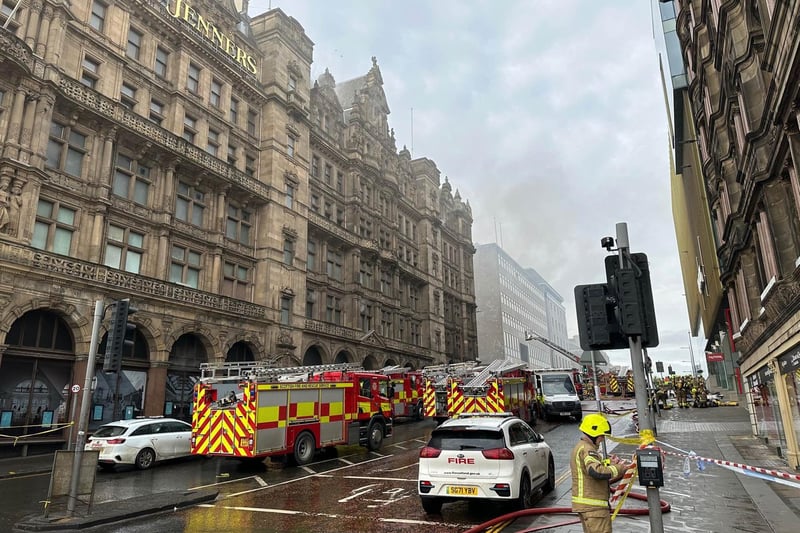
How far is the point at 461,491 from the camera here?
931cm

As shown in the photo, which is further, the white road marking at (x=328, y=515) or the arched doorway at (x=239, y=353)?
the arched doorway at (x=239, y=353)

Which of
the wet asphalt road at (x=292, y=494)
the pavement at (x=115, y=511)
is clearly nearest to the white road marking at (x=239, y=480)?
the wet asphalt road at (x=292, y=494)

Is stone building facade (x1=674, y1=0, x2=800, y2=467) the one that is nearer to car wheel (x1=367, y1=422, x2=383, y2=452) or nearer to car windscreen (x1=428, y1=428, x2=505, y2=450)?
car windscreen (x1=428, y1=428, x2=505, y2=450)

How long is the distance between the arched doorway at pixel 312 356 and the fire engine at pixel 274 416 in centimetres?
1680

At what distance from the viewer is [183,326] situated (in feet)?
86.4

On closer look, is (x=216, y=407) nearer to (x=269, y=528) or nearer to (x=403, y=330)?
(x=269, y=528)

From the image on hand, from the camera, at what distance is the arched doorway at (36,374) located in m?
20.1

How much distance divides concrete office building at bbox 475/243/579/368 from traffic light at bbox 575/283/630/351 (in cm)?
8447

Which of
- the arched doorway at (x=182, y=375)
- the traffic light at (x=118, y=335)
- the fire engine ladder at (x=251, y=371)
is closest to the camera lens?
the traffic light at (x=118, y=335)

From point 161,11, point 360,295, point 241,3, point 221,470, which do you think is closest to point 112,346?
point 221,470

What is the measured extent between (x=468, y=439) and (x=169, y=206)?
23.4 metres

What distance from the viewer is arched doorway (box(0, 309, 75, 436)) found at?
20.1 m

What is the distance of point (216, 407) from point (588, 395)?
5534 cm

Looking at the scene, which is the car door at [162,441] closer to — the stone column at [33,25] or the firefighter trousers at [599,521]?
the firefighter trousers at [599,521]
